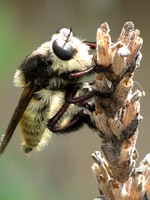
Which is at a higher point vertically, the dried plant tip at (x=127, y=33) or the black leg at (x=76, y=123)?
the dried plant tip at (x=127, y=33)

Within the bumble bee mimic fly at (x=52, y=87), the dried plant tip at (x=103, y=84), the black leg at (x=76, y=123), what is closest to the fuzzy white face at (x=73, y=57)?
the bumble bee mimic fly at (x=52, y=87)

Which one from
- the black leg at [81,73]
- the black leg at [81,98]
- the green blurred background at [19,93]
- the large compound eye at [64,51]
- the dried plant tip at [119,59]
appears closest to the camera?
the dried plant tip at [119,59]

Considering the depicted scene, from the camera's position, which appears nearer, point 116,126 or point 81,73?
point 116,126

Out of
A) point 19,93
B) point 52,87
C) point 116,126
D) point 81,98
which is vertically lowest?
point 116,126

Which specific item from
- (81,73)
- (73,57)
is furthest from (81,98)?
(73,57)

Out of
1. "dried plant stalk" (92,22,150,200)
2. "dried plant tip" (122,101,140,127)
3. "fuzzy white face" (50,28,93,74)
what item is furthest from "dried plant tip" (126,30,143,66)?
Result: "fuzzy white face" (50,28,93,74)

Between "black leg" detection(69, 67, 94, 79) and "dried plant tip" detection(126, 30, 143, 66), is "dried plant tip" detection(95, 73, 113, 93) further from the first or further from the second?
"black leg" detection(69, 67, 94, 79)

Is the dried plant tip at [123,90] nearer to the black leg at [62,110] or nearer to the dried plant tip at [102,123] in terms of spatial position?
the dried plant tip at [102,123]

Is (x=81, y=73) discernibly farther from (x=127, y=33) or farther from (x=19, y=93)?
(x=19, y=93)
